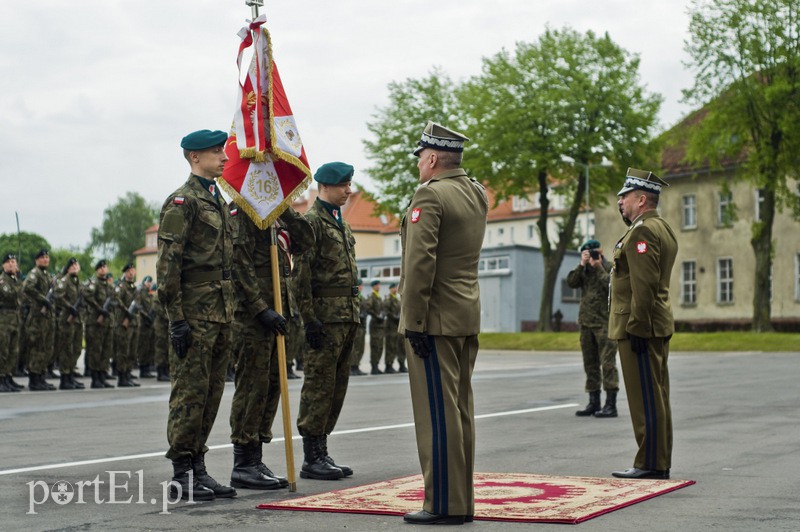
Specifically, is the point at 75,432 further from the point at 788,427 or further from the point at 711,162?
the point at 711,162

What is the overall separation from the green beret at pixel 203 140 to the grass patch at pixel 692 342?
33340mm

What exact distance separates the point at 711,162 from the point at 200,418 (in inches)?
1675

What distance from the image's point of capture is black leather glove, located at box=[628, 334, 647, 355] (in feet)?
27.4

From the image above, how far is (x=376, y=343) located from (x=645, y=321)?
1905 centimetres

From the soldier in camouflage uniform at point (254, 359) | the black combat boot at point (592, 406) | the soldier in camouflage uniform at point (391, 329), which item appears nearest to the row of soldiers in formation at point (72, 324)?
the soldier in camouflage uniform at point (391, 329)

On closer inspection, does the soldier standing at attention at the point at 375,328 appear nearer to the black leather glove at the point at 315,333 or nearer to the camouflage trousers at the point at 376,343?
the camouflage trousers at the point at 376,343

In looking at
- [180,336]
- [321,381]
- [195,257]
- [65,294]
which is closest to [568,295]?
[65,294]

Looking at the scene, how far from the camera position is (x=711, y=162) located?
4691cm

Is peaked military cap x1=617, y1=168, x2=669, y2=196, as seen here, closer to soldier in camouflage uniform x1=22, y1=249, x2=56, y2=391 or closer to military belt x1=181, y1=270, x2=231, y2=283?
military belt x1=181, y1=270, x2=231, y2=283

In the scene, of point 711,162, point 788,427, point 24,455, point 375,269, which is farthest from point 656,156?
point 24,455

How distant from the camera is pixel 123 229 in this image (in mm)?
118750

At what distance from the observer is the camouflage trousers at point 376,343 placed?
2692 centimetres

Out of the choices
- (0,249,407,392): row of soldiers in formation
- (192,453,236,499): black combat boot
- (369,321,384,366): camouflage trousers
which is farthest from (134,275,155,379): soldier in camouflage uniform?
(192,453,236,499): black combat boot

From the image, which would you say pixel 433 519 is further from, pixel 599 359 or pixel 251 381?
pixel 599 359
